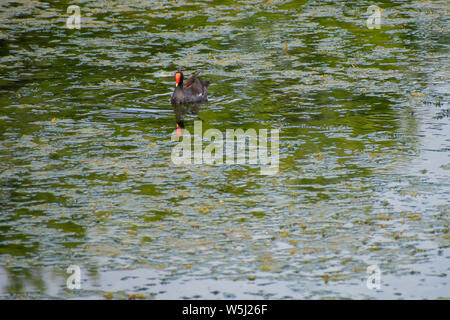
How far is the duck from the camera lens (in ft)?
38.6

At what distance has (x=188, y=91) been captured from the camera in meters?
11.7

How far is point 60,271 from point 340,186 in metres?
3.11

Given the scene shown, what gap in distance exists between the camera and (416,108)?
1117cm

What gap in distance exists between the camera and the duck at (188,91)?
1177 centimetres
